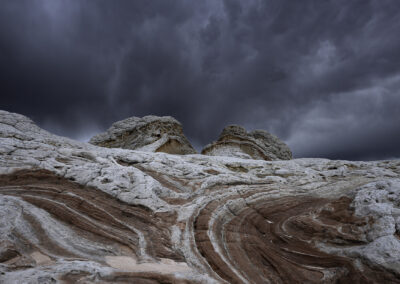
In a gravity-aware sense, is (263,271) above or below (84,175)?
below

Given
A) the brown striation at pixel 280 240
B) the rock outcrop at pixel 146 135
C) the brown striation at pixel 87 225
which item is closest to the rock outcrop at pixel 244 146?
the rock outcrop at pixel 146 135

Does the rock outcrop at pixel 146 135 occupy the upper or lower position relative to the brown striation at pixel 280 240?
upper

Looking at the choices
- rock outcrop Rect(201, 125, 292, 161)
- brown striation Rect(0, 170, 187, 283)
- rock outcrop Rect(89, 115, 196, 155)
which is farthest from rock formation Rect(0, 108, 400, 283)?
rock outcrop Rect(201, 125, 292, 161)

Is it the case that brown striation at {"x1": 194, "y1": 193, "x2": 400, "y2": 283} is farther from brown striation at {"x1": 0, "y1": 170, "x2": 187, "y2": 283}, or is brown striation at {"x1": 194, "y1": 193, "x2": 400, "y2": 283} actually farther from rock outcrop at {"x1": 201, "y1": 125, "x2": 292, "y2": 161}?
rock outcrop at {"x1": 201, "y1": 125, "x2": 292, "y2": 161}

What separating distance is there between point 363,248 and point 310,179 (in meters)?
6.94

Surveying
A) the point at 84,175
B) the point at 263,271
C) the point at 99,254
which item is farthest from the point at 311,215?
the point at 84,175

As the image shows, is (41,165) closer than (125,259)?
No

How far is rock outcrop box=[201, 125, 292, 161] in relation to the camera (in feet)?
104

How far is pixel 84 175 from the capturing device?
856 cm

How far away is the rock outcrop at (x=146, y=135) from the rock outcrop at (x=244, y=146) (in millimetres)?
5214

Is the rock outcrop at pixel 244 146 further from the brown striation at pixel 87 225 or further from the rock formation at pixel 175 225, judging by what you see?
the brown striation at pixel 87 225

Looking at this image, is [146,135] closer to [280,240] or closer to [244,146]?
[244,146]

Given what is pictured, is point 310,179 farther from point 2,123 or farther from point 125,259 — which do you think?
point 2,123

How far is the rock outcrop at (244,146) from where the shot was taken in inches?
1243
